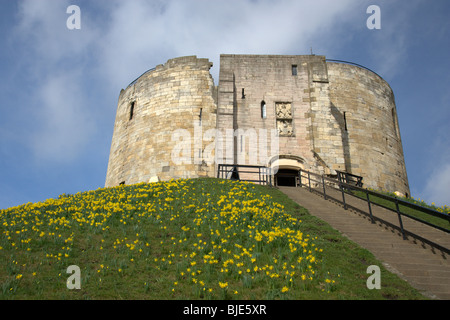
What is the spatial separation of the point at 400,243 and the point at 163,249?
4.96 metres

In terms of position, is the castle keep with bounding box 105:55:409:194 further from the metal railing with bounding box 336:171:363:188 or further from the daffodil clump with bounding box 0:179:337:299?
the daffodil clump with bounding box 0:179:337:299

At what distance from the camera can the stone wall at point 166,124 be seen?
731 inches

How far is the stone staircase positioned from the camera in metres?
6.10

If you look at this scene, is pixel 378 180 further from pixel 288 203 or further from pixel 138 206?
pixel 138 206

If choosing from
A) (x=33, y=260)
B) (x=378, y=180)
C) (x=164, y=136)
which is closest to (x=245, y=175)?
(x=164, y=136)

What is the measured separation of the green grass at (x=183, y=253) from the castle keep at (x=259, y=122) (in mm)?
7677

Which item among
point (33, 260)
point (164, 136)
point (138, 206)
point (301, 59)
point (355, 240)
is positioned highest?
point (301, 59)

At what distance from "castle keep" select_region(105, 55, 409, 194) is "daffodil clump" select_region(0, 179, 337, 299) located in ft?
25.0

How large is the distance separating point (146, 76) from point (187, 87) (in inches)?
131

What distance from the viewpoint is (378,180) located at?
64.4 ft

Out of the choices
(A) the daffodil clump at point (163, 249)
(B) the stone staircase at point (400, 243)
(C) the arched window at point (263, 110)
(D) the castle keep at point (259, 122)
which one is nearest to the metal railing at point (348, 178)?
(D) the castle keep at point (259, 122)

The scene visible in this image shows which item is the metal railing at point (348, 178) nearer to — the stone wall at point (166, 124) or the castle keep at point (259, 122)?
the castle keep at point (259, 122)

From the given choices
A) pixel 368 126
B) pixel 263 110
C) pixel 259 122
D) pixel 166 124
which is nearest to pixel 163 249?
pixel 259 122

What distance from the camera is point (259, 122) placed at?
1855 cm
